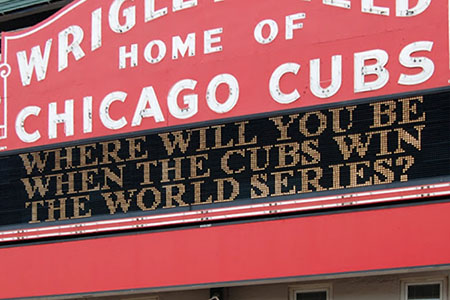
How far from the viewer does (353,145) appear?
51.2 ft

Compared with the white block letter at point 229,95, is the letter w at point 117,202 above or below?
below

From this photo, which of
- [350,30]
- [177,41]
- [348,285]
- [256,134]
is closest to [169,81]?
[177,41]

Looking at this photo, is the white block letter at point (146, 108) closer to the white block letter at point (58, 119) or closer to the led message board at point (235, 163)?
the led message board at point (235, 163)

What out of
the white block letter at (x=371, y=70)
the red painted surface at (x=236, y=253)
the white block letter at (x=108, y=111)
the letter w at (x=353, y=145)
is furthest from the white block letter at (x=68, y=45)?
the letter w at (x=353, y=145)

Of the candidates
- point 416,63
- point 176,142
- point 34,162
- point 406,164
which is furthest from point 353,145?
point 34,162

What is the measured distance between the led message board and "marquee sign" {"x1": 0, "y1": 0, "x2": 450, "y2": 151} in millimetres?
285

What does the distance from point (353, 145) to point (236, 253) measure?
229cm

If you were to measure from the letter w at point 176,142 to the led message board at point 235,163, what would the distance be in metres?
0.01

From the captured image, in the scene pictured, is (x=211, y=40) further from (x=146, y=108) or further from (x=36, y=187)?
(x=36, y=187)

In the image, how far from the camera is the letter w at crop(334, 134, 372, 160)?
1552cm

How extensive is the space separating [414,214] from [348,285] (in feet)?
5.10

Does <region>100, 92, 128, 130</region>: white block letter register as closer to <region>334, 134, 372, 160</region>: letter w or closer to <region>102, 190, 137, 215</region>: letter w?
<region>102, 190, 137, 215</region>: letter w

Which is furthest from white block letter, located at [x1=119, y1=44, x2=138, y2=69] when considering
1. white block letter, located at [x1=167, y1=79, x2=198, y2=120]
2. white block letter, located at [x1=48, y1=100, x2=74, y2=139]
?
white block letter, located at [x1=48, y1=100, x2=74, y2=139]

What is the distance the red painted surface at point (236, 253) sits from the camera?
15.1m
